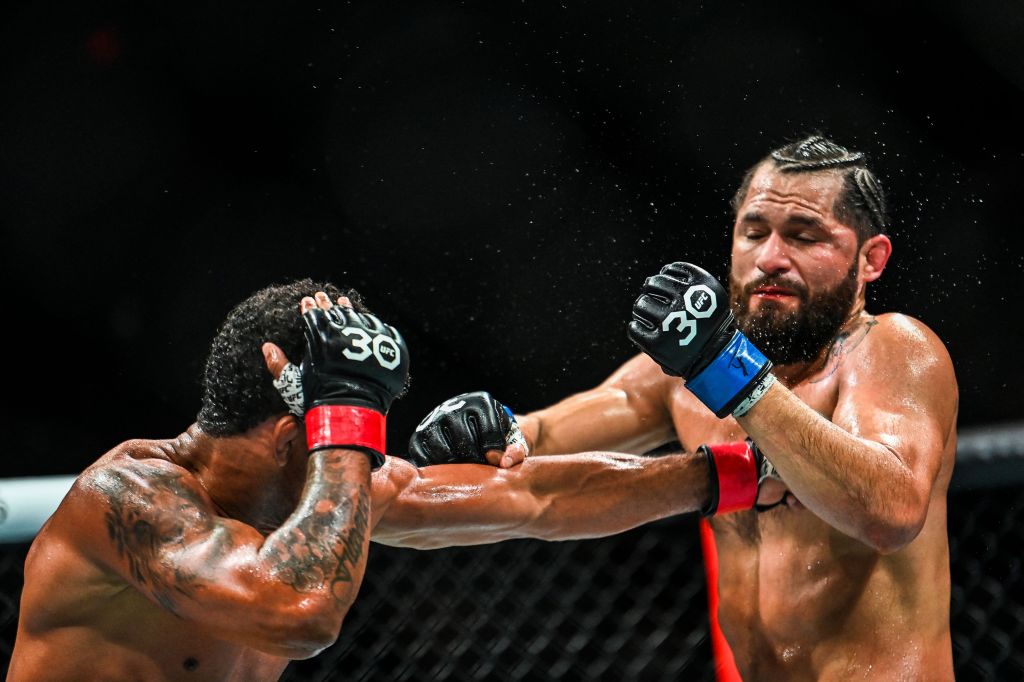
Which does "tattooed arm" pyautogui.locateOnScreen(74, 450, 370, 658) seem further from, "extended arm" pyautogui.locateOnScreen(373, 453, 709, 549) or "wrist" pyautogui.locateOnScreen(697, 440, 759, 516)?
"wrist" pyautogui.locateOnScreen(697, 440, 759, 516)

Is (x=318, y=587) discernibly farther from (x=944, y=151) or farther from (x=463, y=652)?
(x=944, y=151)

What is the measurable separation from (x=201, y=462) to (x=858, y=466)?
118 cm

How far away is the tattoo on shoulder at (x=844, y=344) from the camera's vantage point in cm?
226

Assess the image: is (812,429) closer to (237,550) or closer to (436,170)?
(237,550)

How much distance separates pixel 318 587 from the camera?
1.74 meters

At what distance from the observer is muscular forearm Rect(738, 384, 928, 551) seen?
1951 millimetres

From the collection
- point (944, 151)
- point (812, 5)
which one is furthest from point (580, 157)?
point (944, 151)

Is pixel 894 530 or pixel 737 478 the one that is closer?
pixel 894 530

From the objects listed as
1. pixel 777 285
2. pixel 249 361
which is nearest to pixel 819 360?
pixel 777 285

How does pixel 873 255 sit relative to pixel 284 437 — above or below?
below

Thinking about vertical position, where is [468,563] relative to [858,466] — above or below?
below

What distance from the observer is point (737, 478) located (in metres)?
2.23

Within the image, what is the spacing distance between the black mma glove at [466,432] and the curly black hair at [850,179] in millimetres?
776

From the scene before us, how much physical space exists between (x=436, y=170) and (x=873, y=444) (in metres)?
3.63
